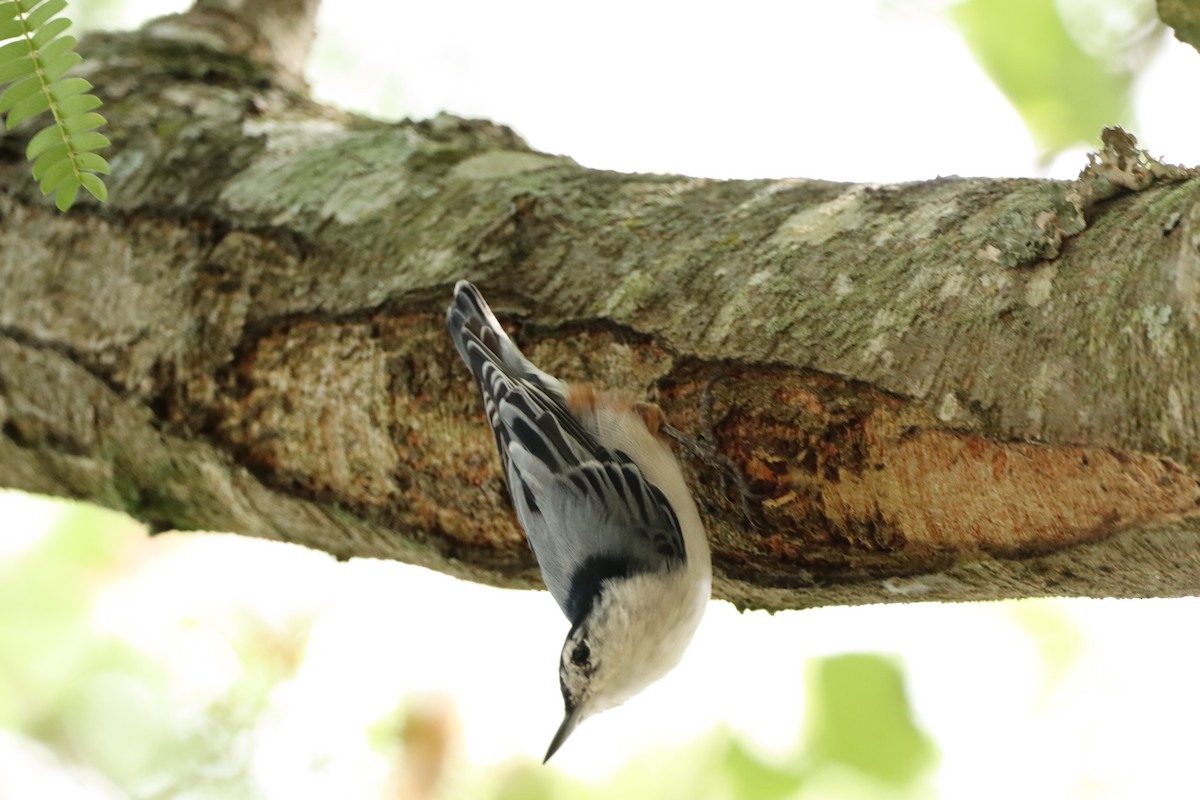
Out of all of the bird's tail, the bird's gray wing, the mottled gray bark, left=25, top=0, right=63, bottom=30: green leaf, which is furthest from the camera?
the bird's gray wing

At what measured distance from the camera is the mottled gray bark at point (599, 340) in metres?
1.41

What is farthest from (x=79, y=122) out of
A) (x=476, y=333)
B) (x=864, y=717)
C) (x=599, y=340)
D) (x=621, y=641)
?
(x=864, y=717)

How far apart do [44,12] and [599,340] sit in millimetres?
1025

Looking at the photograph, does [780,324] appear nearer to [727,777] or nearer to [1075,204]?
[1075,204]

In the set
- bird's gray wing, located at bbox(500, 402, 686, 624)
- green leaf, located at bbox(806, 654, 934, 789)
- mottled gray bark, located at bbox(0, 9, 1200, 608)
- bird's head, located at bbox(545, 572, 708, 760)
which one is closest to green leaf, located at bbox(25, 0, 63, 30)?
mottled gray bark, located at bbox(0, 9, 1200, 608)

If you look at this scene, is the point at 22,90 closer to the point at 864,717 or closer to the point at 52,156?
the point at 52,156

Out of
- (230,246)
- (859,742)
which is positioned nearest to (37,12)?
(230,246)

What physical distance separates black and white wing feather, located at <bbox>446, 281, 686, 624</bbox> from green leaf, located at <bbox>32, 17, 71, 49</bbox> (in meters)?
0.75

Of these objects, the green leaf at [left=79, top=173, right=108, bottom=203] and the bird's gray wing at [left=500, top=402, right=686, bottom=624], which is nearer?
the green leaf at [left=79, top=173, right=108, bottom=203]

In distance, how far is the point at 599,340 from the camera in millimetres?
1869

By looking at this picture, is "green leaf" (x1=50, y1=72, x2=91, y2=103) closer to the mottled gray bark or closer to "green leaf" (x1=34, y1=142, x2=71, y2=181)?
"green leaf" (x1=34, y1=142, x2=71, y2=181)

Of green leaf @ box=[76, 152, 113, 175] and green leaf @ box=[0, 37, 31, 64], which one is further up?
green leaf @ box=[0, 37, 31, 64]

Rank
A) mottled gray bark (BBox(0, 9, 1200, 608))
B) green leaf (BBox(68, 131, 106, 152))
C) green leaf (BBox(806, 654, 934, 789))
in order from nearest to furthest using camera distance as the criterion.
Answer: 1. mottled gray bark (BBox(0, 9, 1200, 608))
2. green leaf (BBox(68, 131, 106, 152))
3. green leaf (BBox(806, 654, 934, 789))

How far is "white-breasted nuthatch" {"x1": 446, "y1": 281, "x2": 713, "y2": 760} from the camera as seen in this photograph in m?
2.00
